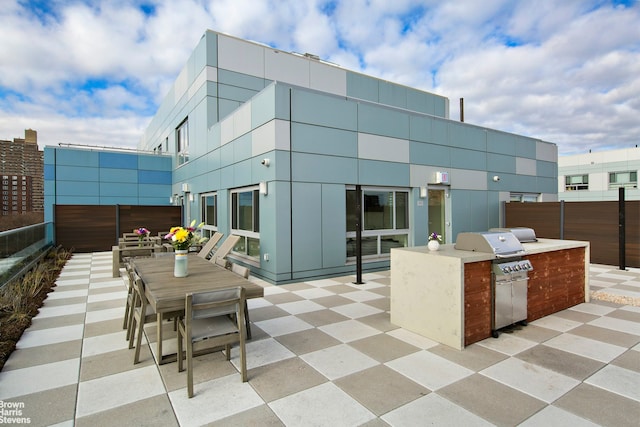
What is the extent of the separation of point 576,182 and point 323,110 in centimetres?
2950

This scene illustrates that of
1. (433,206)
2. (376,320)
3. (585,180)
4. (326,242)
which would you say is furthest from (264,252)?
(585,180)

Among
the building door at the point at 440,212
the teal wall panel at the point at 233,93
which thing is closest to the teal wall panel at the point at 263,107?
the teal wall panel at the point at 233,93

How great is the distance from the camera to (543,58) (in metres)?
8.70

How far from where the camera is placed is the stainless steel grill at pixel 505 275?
11.6ft

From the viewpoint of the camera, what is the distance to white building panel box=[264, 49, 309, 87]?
1083 cm

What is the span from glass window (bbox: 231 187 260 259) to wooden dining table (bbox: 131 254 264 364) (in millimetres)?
2975

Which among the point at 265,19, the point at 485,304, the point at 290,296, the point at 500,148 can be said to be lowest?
the point at 290,296

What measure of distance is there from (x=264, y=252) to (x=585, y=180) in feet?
99.7

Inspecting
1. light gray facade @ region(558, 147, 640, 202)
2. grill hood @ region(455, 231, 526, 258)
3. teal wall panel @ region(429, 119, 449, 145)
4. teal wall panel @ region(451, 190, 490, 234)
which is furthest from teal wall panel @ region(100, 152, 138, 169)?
light gray facade @ region(558, 147, 640, 202)

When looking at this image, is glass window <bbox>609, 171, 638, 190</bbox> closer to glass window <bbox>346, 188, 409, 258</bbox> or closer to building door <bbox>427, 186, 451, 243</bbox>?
building door <bbox>427, 186, 451, 243</bbox>

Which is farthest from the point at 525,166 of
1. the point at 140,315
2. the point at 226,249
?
the point at 140,315

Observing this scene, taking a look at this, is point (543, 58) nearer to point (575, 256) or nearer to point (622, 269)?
point (622, 269)

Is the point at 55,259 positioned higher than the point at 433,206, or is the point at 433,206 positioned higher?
the point at 433,206

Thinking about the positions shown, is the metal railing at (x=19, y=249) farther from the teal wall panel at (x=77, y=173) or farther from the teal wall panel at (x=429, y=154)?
the teal wall panel at (x=429, y=154)
